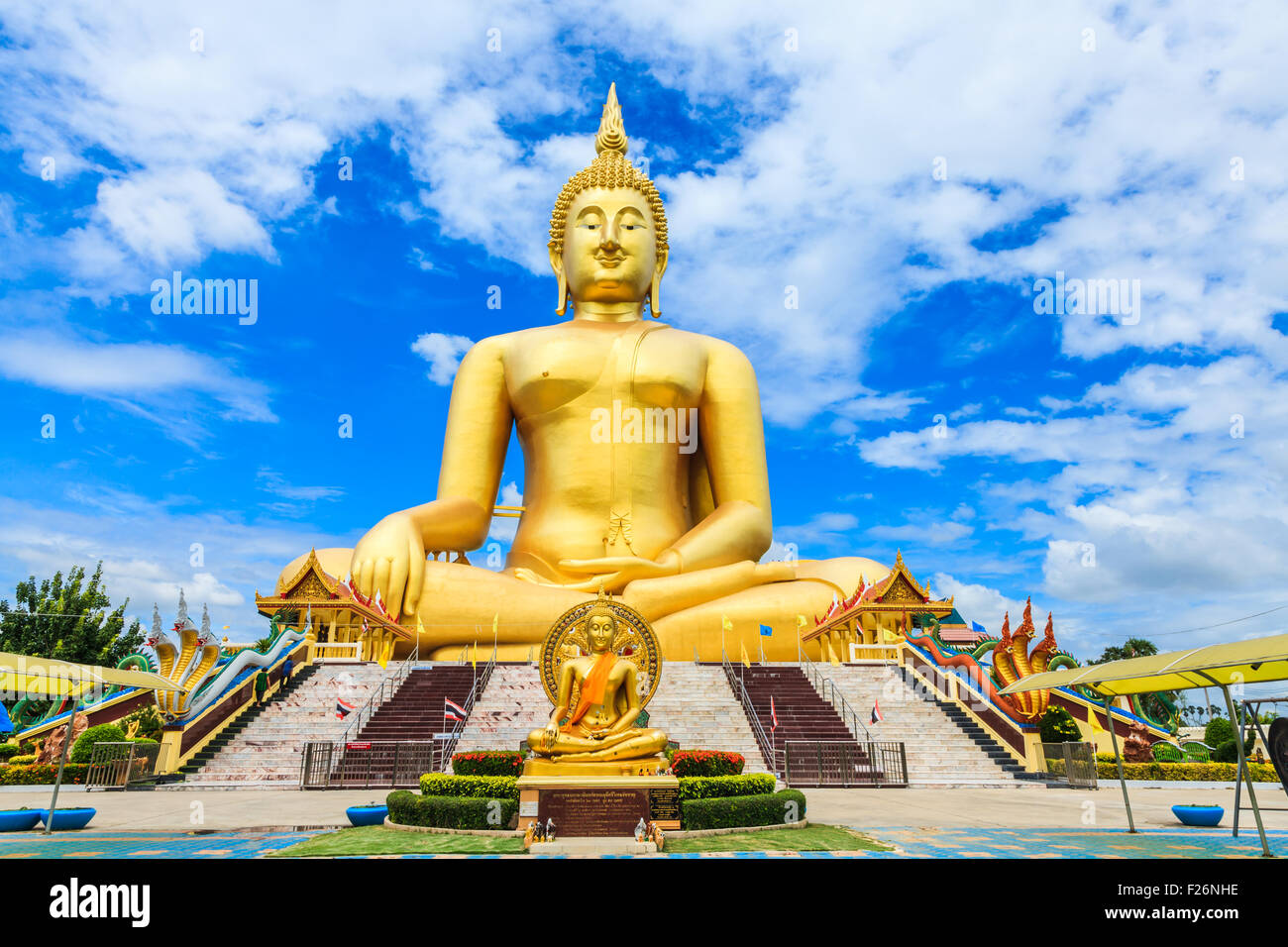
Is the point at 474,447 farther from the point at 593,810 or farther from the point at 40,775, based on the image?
the point at 593,810

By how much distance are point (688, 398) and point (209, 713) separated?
1185 cm

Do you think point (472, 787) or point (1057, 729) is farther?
point (1057, 729)

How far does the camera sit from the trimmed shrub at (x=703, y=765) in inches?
363

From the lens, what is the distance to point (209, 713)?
1361 centimetres

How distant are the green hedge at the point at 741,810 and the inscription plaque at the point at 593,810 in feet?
2.51

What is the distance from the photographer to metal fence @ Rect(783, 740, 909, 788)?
12.2 metres

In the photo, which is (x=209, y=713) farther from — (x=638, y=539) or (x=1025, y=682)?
(x=1025, y=682)

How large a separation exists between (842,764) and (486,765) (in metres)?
5.45

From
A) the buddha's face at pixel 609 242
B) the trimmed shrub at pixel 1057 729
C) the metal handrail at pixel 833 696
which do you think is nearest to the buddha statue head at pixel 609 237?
the buddha's face at pixel 609 242

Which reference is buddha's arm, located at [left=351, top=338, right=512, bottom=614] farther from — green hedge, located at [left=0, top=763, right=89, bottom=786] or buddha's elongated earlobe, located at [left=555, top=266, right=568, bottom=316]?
green hedge, located at [left=0, top=763, right=89, bottom=786]

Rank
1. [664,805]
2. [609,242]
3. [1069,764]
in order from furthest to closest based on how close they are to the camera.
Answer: [609,242] → [1069,764] → [664,805]

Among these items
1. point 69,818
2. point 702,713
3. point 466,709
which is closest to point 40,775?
point 466,709

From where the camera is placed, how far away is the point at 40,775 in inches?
542

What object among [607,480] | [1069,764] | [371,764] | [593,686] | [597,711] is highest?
[607,480]
